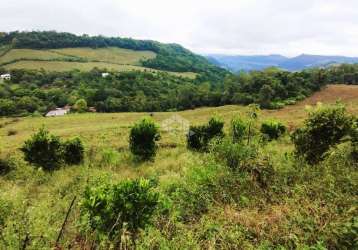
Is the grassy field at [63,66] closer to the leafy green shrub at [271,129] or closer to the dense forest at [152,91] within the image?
the dense forest at [152,91]

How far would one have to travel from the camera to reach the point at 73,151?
83.8 ft

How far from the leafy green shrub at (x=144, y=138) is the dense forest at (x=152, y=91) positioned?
169 ft

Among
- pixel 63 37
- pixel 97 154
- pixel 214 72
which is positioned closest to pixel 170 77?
pixel 214 72

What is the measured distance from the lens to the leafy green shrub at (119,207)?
6707 millimetres

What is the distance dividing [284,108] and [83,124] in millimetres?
40536

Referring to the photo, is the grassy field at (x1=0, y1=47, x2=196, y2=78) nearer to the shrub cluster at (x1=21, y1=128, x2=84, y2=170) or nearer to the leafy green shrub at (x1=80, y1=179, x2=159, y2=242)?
the shrub cluster at (x1=21, y1=128, x2=84, y2=170)

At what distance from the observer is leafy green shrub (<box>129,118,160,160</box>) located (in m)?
25.5

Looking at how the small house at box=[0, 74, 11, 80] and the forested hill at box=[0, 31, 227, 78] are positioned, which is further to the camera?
the forested hill at box=[0, 31, 227, 78]

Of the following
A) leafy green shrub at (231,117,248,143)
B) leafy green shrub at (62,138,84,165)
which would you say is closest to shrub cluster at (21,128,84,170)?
leafy green shrub at (62,138,84,165)

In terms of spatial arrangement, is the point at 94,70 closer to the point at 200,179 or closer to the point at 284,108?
the point at 284,108

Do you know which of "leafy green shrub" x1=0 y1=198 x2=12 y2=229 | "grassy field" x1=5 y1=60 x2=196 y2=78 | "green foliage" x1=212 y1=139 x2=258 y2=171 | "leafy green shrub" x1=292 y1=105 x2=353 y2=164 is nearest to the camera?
"leafy green shrub" x1=0 y1=198 x2=12 y2=229

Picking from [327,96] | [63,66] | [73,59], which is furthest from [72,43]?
[327,96]

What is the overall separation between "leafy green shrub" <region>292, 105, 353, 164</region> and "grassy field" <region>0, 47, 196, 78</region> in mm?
129811

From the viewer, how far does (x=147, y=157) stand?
25875 millimetres
